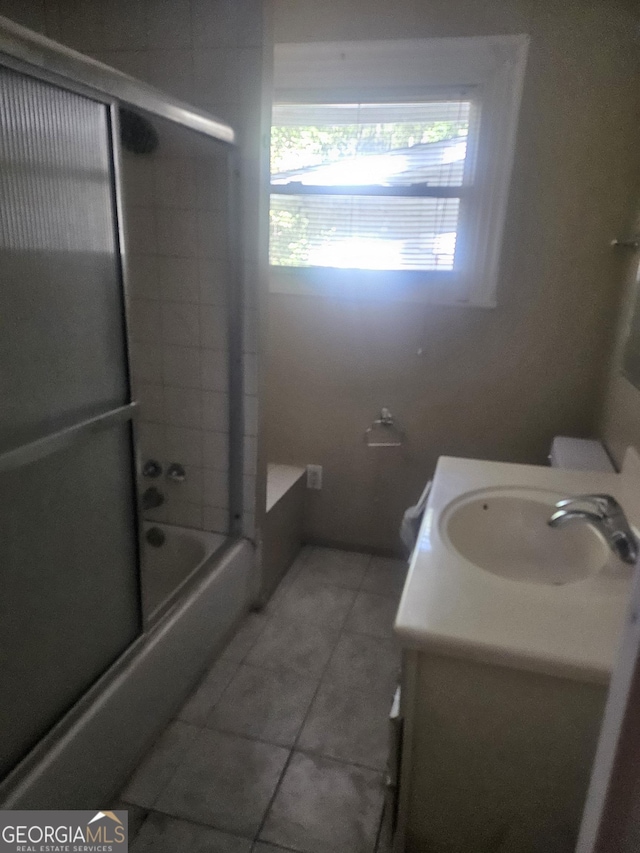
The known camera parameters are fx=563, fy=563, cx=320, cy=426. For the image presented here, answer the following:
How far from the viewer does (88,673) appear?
135 centimetres

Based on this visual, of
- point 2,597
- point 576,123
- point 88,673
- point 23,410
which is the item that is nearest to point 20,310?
point 23,410

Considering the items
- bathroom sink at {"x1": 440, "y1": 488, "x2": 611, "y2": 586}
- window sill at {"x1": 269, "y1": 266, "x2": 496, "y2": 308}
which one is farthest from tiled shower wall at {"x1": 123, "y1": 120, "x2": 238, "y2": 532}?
bathroom sink at {"x1": 440, "y1": 488, "x2": 611, "y2": 586}

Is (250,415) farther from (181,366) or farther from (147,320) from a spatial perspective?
(147,320)

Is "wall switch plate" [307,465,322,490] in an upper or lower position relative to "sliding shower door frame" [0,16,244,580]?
lower

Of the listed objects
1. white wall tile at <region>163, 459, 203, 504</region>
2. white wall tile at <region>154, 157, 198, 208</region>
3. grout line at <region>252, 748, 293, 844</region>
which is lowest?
grout line at <region>252, 748, 293, 844</region>

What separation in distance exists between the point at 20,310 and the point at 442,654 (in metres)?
0.97

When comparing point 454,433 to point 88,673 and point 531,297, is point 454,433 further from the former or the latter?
point 88,673

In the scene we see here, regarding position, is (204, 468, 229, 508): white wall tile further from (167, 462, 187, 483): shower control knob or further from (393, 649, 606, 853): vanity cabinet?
(393, 649, 606, 853): vanity cabinet

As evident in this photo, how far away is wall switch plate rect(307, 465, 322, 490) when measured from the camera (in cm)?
251

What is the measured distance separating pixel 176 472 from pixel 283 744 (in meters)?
0.95

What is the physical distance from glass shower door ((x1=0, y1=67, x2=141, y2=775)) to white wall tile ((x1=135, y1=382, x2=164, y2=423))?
0.66 m

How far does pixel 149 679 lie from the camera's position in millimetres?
1525

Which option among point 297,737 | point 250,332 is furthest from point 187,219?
point 297,737

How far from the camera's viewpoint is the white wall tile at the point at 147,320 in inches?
75.0
